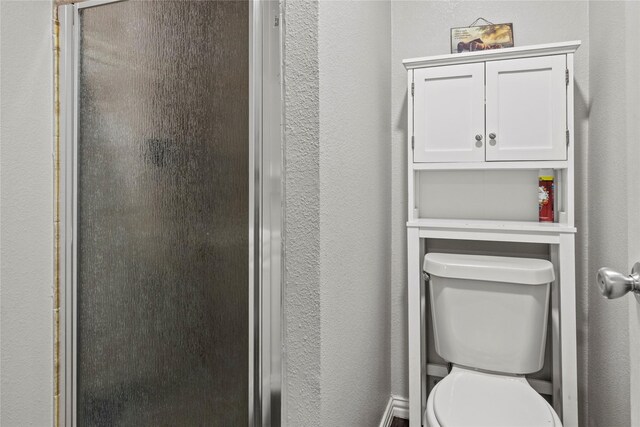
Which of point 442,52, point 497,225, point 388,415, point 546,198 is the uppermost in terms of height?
point 442,52

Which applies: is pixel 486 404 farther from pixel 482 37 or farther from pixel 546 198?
pixel 482 37

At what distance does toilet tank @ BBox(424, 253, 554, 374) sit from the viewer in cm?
145

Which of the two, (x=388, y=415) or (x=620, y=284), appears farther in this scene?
(x=388, y=415)

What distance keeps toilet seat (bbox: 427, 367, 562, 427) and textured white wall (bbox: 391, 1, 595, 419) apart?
450mm

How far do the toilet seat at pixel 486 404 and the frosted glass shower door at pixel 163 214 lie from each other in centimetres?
67

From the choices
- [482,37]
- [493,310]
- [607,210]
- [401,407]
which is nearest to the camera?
[607,210]

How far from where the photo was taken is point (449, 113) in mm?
1627

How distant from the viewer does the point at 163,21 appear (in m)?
1.07

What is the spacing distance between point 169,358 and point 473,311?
43.8 inches

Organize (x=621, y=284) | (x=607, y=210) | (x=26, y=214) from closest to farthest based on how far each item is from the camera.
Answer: (x=621, y=284) < (x=26, y=214) < (x=607, y=210)

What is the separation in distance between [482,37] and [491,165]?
0.60 meters

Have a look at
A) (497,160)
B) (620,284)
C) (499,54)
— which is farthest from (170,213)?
(499,54)

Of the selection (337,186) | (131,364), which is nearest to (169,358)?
(131,364)

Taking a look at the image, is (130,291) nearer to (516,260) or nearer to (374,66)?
(374,66)
